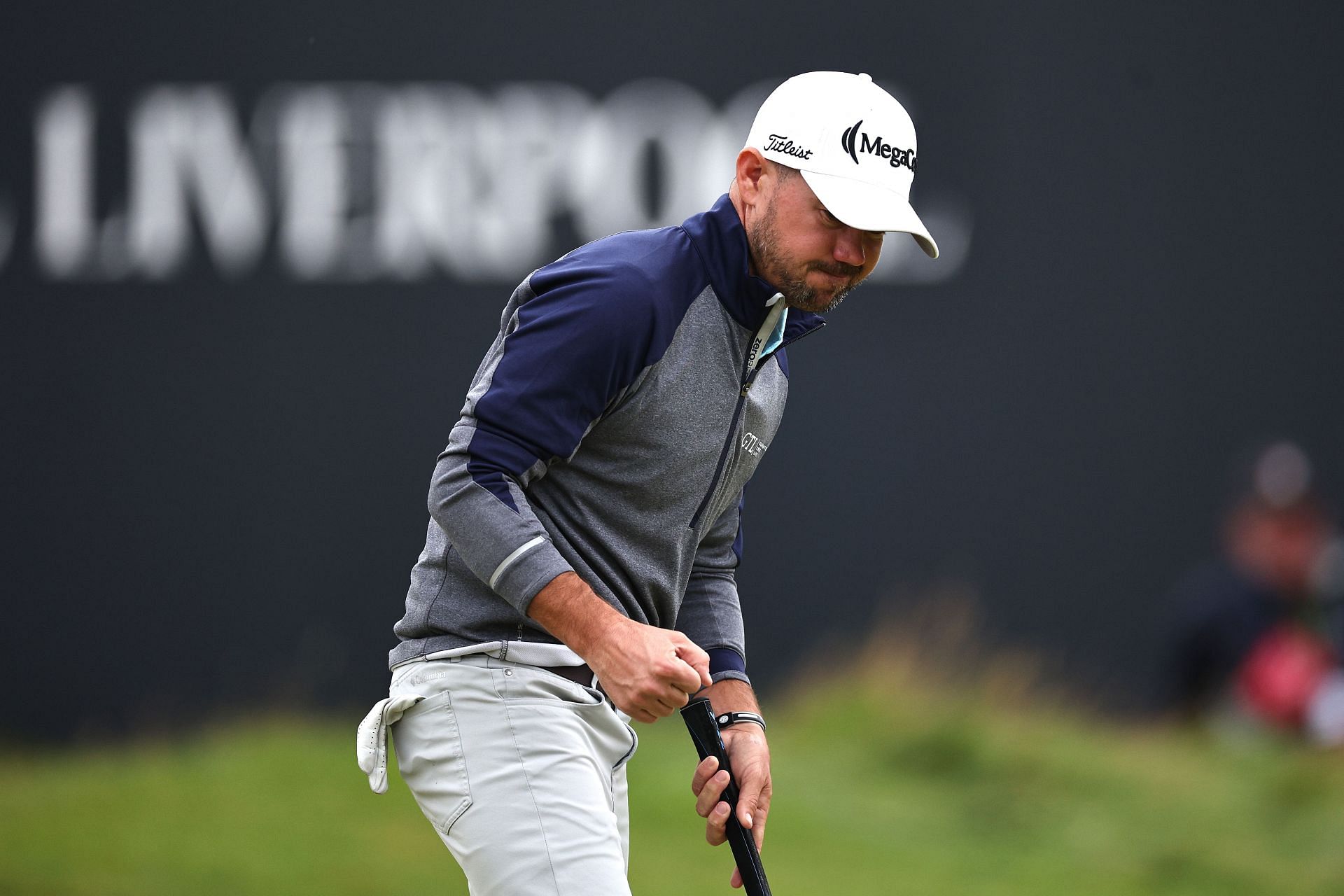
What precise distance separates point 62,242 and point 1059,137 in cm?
427

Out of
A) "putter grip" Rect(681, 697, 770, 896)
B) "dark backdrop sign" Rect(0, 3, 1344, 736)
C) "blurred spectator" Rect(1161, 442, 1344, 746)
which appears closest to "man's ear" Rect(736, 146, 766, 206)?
"putter grip" Rect(681, 697, 770, 896)

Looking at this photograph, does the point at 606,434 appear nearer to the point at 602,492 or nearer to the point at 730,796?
the point at 602,492

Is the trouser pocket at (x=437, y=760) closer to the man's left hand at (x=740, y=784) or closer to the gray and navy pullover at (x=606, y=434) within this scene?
the gray and navy pullover at (x=606, y=434)

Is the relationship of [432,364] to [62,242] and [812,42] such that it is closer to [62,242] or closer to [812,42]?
[62,242]

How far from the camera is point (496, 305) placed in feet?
22.6

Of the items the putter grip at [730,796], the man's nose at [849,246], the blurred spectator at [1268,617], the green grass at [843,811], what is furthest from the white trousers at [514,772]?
the blurred spectator at [1268,617]

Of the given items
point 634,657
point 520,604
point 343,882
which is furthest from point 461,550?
point 343,882

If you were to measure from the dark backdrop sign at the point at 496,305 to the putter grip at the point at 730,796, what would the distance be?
159 inches

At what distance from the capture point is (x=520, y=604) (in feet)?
8.04

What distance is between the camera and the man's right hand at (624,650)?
238cm

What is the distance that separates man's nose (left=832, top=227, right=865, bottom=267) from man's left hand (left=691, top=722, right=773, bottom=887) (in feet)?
2.75

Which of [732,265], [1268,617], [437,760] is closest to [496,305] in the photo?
[1268,617]

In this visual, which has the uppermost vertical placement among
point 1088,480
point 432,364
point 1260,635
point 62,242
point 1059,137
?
point 1059,137

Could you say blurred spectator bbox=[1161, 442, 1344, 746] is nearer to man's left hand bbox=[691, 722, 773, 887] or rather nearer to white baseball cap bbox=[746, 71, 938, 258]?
man's left hand bbox=[691, 722, 773, 887]
